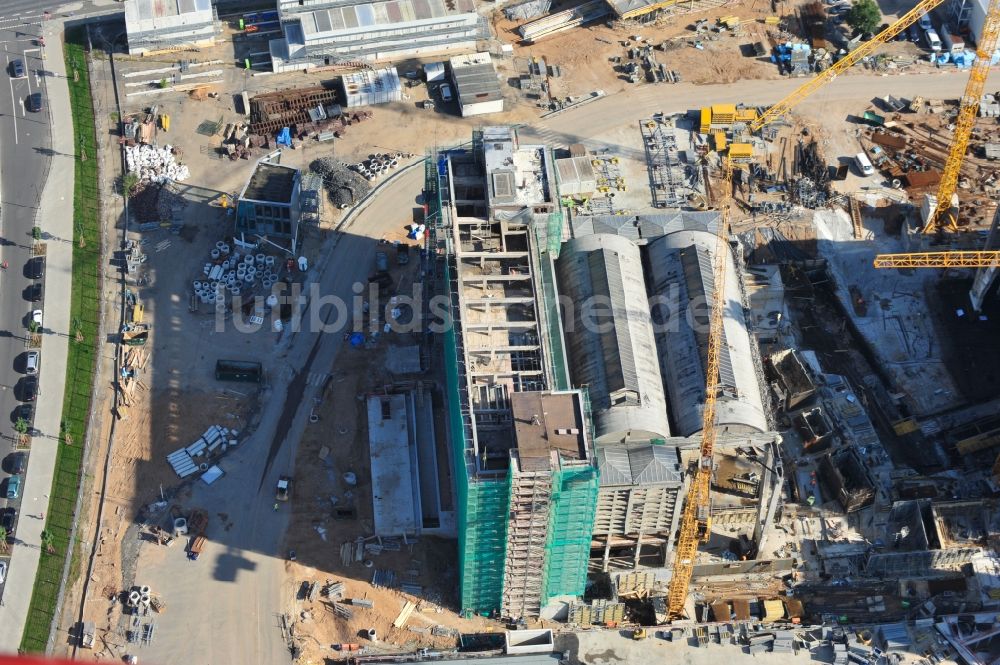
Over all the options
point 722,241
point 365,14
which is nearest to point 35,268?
point 365,14

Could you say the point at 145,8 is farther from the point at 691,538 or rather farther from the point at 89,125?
the point at 691,538

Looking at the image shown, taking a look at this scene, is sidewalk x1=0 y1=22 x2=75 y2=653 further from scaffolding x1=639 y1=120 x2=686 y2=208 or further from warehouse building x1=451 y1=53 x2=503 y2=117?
scaffolding x1=639 y1=120 x2=686 y2=208

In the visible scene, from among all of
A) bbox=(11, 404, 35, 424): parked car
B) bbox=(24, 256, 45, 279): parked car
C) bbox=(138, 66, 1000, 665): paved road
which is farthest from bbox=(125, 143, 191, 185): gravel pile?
bbox=(11, 404, 35, 424): parked car

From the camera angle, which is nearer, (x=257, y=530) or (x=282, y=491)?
(x=257, y=530)

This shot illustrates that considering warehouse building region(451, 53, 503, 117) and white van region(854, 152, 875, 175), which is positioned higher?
warehouse building region(451, 53, 503, 117)

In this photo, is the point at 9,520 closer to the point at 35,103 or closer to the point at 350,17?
the point at 35,103

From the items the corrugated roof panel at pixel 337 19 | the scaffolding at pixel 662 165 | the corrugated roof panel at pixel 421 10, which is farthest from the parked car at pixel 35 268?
the scaffolding at pixel 662 165

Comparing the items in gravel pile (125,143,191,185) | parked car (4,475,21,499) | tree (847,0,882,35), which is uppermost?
tree (847,0,882,35)
